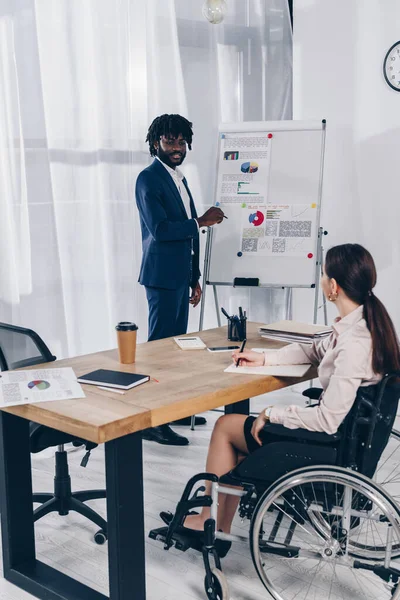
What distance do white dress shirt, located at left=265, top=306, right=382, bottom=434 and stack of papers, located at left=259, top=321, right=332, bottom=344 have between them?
0.45m

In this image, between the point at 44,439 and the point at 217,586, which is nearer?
the point at 217,586

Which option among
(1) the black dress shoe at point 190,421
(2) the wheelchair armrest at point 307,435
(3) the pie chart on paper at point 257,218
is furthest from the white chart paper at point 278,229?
(2) the wheelchair armrest at point 307,435

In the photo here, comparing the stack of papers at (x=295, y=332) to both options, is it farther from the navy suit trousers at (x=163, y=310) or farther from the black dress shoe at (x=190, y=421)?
the black dress shoe at (x=190, y=421)

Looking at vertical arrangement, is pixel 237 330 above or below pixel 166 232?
below

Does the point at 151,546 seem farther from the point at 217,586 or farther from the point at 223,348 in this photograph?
the point at 223,348

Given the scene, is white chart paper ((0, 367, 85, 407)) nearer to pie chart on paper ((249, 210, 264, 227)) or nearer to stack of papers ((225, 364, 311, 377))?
stack of papers ((225, 364, 311, 377))

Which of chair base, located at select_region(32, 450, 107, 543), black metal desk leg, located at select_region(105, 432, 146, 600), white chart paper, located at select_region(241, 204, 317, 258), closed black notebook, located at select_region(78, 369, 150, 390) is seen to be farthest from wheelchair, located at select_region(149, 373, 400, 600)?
white chart paper, located at select_region(241, 204, 317, 258)

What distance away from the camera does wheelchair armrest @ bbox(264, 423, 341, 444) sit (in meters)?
1.83

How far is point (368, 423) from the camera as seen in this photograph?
1771 mm

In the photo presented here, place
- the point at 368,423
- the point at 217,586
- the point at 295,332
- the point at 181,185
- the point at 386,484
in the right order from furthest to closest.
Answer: the point at 181,185
the point at 386,484
the point at 295,332
the point at 217,586
the point at 368,423

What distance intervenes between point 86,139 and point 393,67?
1874 millimetres

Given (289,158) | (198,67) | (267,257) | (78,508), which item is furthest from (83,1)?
(78,508)

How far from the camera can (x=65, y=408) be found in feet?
5.71

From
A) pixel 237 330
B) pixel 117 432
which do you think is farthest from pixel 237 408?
pixel 117 432
